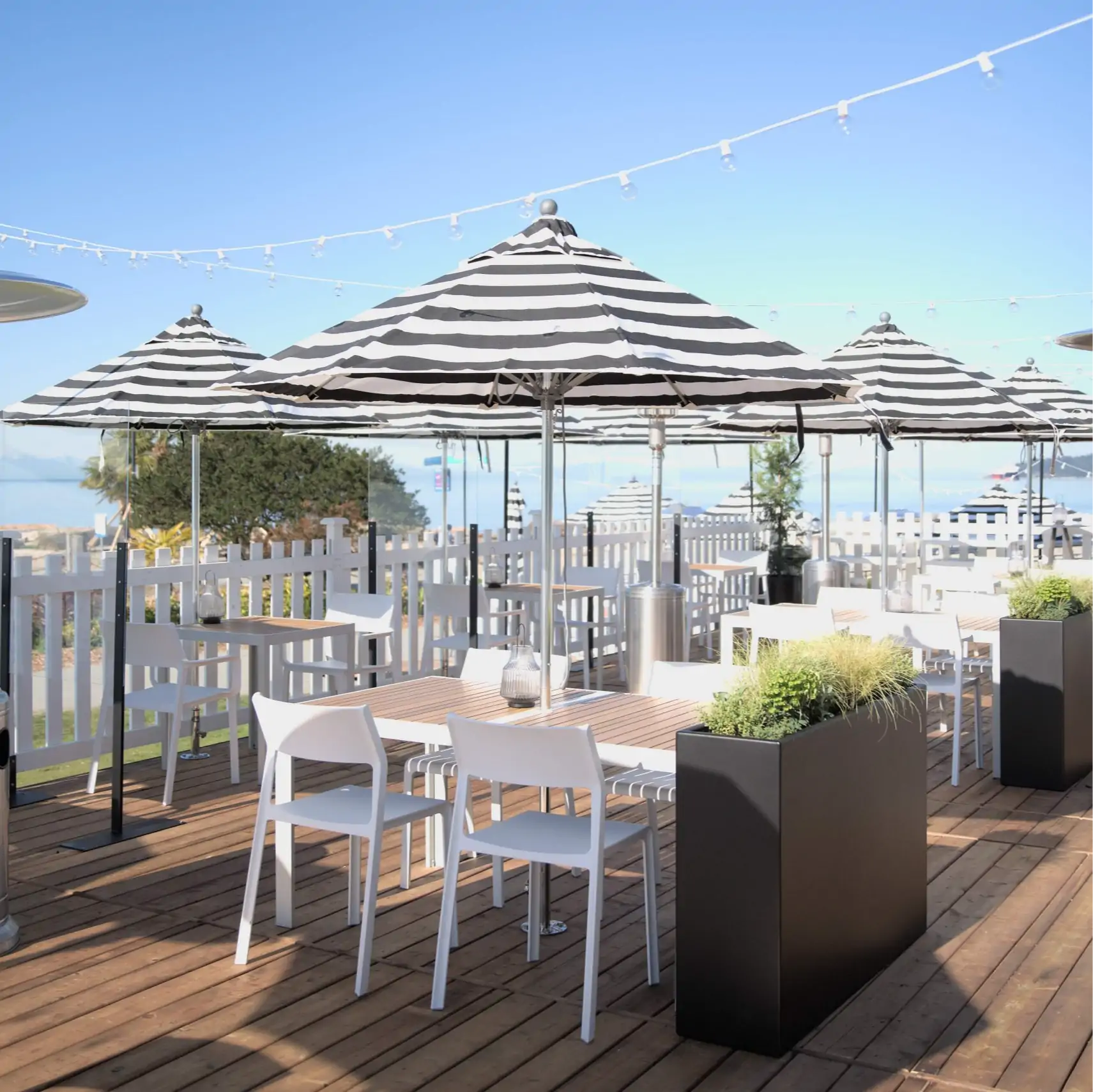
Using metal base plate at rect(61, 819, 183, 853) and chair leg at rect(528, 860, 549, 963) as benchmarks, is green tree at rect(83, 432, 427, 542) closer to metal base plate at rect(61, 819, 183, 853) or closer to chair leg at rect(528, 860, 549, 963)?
metal base plate at rect(61, 819, 183, 853)

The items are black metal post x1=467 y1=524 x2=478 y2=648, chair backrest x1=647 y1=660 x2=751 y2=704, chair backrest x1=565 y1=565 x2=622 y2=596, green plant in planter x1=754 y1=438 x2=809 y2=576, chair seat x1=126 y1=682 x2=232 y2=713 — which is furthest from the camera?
green plant in planter x1=754 y1=438 x2=809 y2=576

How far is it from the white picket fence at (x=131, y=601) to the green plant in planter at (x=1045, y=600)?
2.63 meters

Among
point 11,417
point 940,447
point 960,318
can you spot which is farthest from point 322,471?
point 960,318

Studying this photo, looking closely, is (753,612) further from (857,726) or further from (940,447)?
(940,447)

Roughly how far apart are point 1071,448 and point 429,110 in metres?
11.3

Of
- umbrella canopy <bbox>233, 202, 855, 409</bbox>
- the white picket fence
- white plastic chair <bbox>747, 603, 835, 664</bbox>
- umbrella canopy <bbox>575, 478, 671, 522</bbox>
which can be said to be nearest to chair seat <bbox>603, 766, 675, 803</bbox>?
umbrella canopy <bbox>233, 202, 855, 409</bbox>

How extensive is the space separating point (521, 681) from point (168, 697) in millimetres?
2524

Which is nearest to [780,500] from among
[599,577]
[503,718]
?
[599,577]

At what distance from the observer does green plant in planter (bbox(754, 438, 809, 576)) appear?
1174 centimetres

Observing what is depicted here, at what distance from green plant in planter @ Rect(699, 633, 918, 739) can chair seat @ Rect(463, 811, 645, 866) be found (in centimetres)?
43

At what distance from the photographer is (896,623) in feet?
21.1

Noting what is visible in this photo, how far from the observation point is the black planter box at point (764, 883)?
3125 millimetres

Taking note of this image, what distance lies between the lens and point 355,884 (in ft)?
13.5

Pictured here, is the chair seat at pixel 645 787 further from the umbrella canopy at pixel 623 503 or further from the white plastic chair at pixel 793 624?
the umbrella canopy at pixel 623 503
